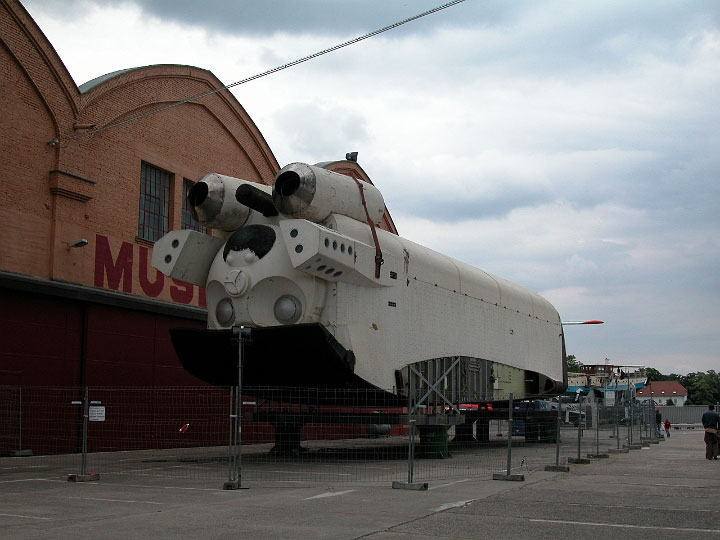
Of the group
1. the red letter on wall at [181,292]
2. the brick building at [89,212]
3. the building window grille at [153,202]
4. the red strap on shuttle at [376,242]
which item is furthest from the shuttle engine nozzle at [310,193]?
the red letter on wall at [181,292]

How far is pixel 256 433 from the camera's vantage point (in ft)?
73.6

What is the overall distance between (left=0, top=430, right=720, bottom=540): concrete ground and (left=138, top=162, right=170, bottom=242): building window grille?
359 inches

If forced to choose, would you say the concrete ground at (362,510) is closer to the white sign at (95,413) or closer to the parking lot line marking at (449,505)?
the parking lot line marking at (449,505)

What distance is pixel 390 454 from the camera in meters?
17.8

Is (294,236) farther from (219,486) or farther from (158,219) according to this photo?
(158,219)

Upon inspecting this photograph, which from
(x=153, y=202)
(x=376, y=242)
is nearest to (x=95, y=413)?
(x=376, y=242)

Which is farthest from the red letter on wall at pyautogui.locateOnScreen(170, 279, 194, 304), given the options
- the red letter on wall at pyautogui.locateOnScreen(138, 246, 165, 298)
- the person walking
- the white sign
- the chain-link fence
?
the person walking

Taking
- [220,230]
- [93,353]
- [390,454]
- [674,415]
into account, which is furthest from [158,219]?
[674,415]

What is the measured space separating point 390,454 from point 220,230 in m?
6.28

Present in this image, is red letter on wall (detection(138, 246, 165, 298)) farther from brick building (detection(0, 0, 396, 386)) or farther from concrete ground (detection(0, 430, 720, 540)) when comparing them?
concrete ground (detection(0, 430, 720, 540))

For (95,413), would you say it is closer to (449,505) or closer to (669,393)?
(449,505)

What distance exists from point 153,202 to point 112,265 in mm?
2640

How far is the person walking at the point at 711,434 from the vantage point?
63.9 ft

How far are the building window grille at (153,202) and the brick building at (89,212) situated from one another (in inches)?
1.3
